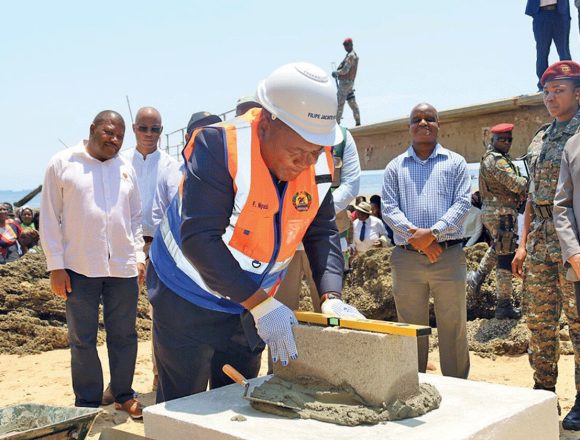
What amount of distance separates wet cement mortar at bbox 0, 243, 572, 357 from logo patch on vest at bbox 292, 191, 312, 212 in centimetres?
419

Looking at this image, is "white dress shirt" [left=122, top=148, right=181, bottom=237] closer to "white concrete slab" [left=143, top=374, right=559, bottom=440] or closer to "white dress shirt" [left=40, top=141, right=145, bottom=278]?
"white dress shirt" [left=40, top=141, right=145, bottom=278]

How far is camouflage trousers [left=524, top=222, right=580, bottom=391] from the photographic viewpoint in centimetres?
431

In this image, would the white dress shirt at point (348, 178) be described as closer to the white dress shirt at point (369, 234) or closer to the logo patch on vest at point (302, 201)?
the logo patch on vest at point (302, 201)

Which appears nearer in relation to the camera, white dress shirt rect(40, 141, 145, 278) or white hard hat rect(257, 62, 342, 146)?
white hard hat rect(257, 62, 342, 146)

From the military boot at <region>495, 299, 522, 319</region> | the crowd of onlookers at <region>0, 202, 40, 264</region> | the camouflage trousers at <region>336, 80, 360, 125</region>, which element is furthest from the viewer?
the camouflage trousers at <region>336, 80, 360, 125</region>

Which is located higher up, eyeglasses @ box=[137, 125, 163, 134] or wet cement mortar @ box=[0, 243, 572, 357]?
eyeglasses @ box=[137, 125, 163, 134]

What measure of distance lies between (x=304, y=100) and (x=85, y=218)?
2.53 m

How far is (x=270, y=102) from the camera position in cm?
261

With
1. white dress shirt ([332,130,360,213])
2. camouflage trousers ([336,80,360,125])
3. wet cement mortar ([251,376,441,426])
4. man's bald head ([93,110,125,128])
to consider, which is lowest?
wet cement mortar ([251,376,441,426])

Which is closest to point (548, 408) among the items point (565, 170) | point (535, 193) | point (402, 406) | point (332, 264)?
point (402, 406)

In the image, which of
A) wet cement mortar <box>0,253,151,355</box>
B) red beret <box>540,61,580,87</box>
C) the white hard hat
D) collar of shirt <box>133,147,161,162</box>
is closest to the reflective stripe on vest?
the white hard hat

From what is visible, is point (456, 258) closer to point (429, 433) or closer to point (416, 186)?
point (416, 186)

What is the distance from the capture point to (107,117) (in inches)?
186

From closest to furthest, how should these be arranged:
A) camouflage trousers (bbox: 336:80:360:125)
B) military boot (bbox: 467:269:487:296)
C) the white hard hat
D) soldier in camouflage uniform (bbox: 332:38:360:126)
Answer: the white hard hat < military boot (bbox: 467:269:487:296) < soldier in camouflage uniform (bbox: 332:38:360:126) < camouflage trousers (bbox: 336:80:360:125)
